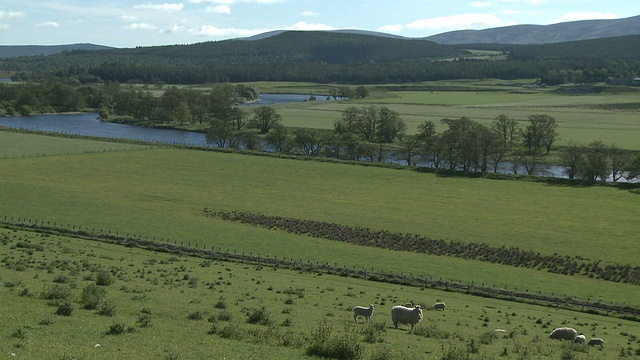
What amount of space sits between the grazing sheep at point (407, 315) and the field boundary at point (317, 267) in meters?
14.4

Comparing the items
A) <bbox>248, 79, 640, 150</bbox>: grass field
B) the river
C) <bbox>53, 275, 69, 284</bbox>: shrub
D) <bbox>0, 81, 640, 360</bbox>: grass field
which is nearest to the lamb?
<bbox>0, 81, 640, 360</bbox>: grass field

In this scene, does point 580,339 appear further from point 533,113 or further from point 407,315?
point 533,113

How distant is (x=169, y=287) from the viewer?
104ft

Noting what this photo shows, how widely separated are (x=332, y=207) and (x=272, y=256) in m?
20.7

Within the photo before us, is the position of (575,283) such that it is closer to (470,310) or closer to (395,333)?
(470,310)

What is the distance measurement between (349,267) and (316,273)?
315 centimetres

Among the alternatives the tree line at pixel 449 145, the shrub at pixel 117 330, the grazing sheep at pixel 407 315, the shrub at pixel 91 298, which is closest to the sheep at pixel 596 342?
the grazing sheep at pixel 407 315

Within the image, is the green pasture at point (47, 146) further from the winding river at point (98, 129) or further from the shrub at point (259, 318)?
the shrub at point (259, 318)

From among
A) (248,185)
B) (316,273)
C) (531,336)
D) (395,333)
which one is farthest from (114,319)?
(248,185)

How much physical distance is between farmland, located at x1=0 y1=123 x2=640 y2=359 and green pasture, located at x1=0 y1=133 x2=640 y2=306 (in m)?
0.23

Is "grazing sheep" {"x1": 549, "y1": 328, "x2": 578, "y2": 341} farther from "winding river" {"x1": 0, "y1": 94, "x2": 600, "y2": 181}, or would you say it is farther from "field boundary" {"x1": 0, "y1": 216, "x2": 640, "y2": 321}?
"winding river" {"x1": 0, "y1": 94, "x2": 600, "y2": 181}

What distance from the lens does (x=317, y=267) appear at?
44094mm

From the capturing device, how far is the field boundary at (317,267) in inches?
1483

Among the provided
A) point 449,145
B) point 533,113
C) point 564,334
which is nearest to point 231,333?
point 564,334
